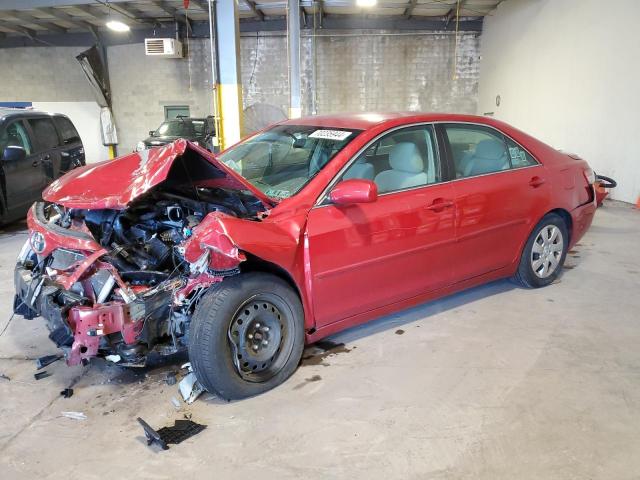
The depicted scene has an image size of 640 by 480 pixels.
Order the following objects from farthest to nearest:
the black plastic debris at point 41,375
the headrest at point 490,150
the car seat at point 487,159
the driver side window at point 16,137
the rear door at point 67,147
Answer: the rear door at point 67,147 → the driver side window at point 16,137 → the headrest at point 490,150 → the car seat at point 487,159 → the black plastic debris at point 41,375

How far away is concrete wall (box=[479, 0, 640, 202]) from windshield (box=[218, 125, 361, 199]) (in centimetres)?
661

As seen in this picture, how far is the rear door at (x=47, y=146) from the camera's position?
6.58 meters

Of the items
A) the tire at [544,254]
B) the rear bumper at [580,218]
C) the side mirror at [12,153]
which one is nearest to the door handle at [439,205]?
the tire at [544,254]

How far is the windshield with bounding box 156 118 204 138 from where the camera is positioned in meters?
11.4

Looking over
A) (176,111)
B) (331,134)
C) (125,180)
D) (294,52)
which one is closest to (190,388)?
(125,180)

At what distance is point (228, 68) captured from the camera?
26.7ft

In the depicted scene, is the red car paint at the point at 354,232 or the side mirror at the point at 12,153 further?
the side mirror at the point at 12,153

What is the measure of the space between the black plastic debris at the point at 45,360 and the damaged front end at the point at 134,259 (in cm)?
29

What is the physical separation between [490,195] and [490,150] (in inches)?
16.3

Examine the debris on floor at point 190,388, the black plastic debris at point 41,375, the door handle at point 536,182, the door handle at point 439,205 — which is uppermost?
the door handle at point 536,182

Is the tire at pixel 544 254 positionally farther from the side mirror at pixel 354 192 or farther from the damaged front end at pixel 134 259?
the damaged front end at pixel 134 259

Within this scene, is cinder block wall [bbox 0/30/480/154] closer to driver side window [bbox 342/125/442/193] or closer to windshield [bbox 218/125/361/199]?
windshield [bbox 218/125/361/199]

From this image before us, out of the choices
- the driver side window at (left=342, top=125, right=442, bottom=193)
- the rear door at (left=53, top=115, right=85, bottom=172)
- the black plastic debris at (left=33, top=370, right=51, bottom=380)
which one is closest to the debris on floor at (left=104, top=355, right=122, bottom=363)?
the black plastic debris at (left=33, top=370, right=51, bottom=380)

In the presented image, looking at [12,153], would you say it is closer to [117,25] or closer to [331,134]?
[331,134]
